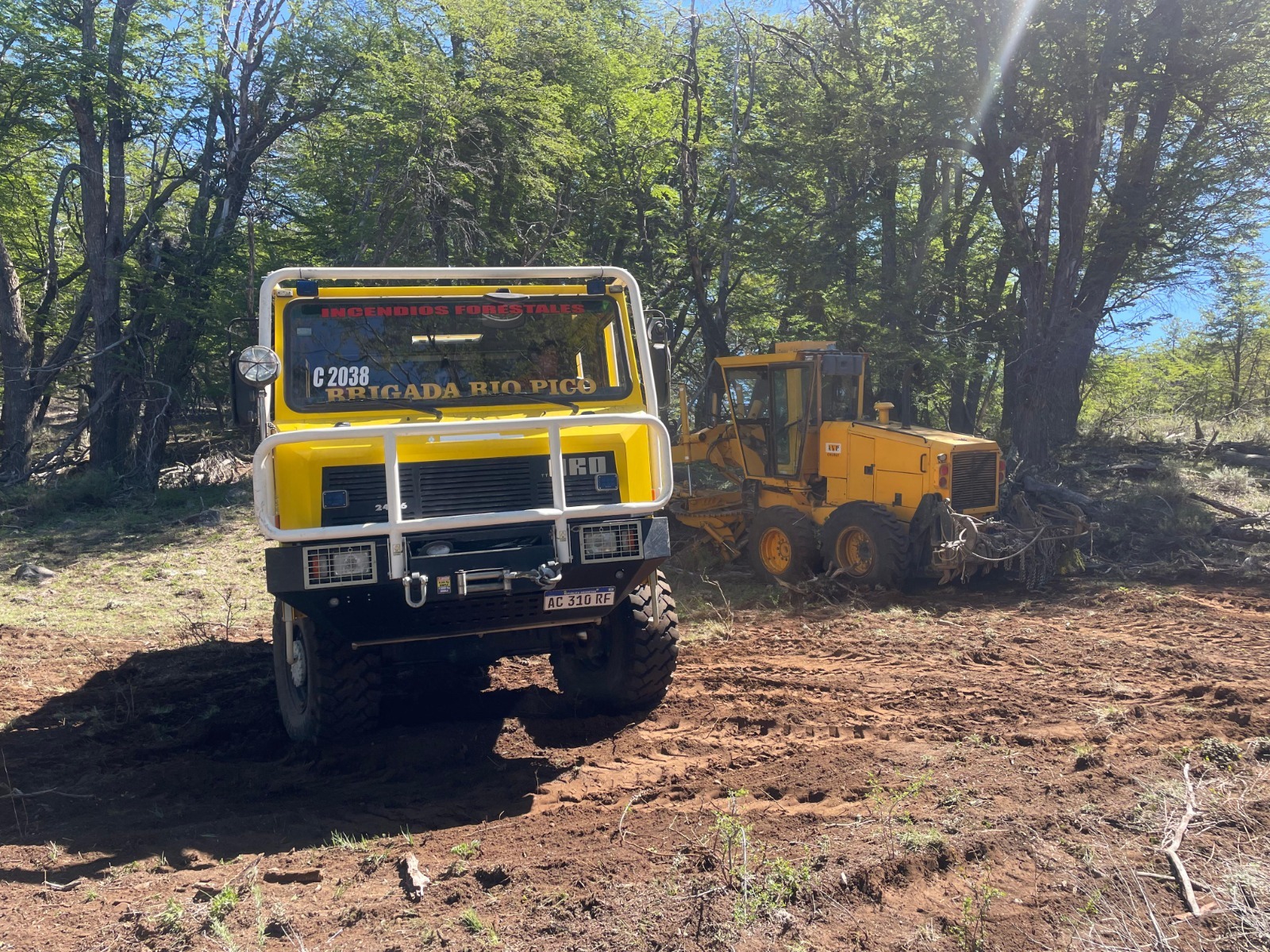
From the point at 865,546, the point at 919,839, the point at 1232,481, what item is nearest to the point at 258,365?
the point at 919,839

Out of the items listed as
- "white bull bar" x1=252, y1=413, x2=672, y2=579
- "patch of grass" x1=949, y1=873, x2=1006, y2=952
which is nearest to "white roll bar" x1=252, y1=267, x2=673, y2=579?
"white bull bar" x1=252, y1=413, x2=672, y2=579

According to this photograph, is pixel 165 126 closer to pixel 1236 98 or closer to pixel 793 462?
pixel 793 462

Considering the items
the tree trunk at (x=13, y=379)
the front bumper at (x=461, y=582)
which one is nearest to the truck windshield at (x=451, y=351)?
the front bumper at (x=461, y=582)

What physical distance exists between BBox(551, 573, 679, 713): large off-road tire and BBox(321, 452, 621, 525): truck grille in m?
0.99

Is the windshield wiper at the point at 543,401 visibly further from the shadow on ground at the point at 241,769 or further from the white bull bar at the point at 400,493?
the shadow on ground at the point at 241,769

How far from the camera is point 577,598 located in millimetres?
5363

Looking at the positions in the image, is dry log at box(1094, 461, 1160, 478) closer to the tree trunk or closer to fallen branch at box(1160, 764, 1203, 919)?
fallen branch at box(1160, 764, 1203, 919)

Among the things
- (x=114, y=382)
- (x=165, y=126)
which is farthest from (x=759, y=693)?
(x=165, y=126)

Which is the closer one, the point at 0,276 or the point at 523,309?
the point at 523,309

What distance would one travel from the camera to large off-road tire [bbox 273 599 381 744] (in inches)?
217

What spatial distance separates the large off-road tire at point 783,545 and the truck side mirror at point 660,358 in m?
4.79

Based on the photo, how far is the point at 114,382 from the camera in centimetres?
1766

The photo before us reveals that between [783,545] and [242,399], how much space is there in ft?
22.2

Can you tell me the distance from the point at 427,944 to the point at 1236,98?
634 inches
